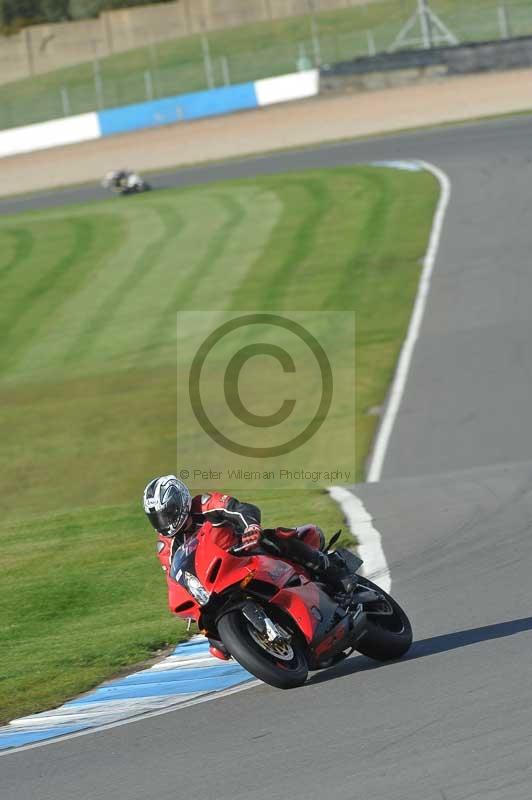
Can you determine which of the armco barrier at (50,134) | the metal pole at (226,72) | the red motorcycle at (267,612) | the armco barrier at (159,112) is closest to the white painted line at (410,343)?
the red motorcycle at (267,612)

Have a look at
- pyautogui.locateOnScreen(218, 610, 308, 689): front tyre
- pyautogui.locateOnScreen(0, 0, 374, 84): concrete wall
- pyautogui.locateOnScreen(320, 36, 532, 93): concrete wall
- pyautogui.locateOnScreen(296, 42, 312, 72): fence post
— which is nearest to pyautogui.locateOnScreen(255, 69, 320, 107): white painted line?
pyautogui.locateOnScreen(320, 36, 532, 93): concrete wall

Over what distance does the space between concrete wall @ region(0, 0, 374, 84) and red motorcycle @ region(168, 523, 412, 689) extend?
219 feet

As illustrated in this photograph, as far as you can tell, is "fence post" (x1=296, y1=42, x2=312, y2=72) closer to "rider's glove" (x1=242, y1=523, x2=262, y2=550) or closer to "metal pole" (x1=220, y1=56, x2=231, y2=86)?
"metal pole" (x1=220, y1=56, x2=231, y2=86)

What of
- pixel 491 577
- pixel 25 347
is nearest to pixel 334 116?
pixel 25 347

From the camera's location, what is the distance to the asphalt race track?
573 centimetres

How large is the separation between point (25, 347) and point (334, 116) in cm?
2122

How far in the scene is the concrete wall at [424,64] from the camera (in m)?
41.6

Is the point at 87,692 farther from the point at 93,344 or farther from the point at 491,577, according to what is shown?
the point at 93,344

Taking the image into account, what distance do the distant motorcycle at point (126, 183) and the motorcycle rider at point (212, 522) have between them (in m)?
32.7

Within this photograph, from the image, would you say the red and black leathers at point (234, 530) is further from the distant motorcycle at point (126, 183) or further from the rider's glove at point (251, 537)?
the distant motorcycle at point (126, 183)

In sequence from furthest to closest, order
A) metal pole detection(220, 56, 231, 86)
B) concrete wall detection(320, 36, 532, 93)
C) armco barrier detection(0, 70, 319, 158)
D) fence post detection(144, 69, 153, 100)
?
fence post detection(144, 69, 153, 100), metal pole detection(220, 56, 231, 86), armco barrier detection(0, 70, 319, 158), concrete wall detection(320, 36, 532, 93)

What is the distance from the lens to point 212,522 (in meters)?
7.32

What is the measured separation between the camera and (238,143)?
44438mm

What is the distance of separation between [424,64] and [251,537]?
3774cm
